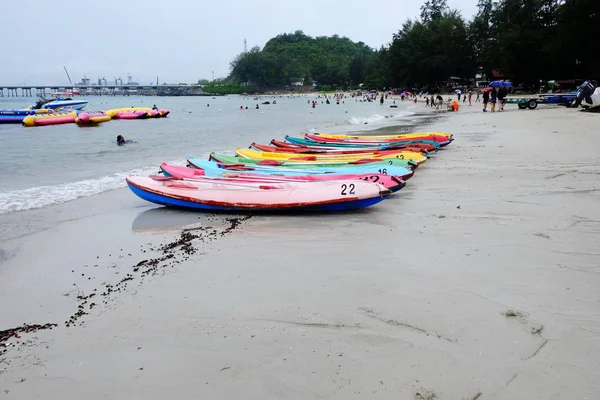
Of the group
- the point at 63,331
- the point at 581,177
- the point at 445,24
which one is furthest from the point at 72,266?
the point at 445,24

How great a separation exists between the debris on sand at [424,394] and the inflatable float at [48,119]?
41.4 m

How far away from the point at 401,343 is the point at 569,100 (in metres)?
30.2

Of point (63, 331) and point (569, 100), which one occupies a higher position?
point (569, 100)

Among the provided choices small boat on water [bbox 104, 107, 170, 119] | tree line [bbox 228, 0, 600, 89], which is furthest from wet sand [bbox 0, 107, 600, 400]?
tree line [bbox 228, 0, 600, 89]

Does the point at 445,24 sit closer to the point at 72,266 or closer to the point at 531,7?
the point at 531,7

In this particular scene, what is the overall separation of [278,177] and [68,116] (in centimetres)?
3711

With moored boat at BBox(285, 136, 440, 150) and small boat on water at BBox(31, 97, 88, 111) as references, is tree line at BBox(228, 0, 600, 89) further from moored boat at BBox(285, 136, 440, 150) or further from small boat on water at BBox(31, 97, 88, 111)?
small boat on water at BBox(31, 97, 88, 111)

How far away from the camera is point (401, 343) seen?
3570 millimetres

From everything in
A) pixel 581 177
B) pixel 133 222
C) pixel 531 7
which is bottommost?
pixel 133 222

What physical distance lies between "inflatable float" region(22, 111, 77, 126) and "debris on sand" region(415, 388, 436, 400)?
136 feet

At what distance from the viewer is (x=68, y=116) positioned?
39594 mm

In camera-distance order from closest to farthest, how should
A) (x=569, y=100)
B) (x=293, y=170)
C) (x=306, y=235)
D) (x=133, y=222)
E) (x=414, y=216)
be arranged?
(x=306, y=235) → (x=414, y=216) → (x=133, y=222) → (x=293, y=170) → (x=569, y=100)

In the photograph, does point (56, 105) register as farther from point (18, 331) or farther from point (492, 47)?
point (492, 47)

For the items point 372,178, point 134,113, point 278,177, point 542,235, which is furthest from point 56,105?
point 542,235
